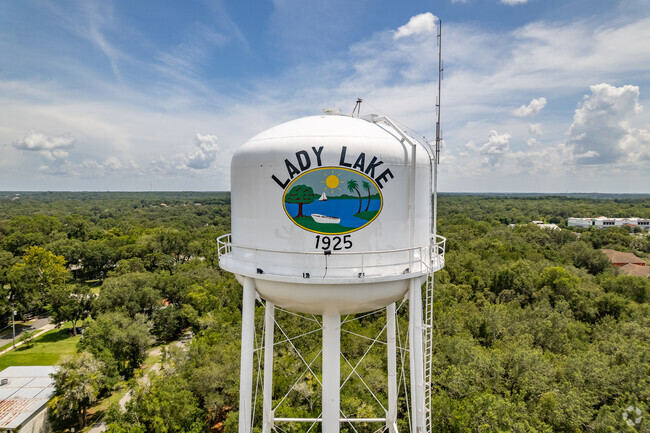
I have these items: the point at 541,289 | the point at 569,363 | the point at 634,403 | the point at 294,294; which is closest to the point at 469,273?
the point at 541,289

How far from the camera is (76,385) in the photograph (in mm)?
15680

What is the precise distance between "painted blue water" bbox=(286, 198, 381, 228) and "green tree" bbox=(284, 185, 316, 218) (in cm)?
6

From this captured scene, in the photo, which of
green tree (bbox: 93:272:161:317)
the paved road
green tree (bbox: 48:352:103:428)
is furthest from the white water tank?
the paved road

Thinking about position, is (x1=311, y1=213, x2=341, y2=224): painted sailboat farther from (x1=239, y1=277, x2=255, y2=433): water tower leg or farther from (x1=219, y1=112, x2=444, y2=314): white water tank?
(x1=239, y1=277, x2=255, y2=433): water tower leg

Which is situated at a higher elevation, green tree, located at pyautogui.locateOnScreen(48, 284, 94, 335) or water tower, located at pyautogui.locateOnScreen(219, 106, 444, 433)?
water tower, located at pyautogui.locateOnScreen(219, 106, 444, 433)

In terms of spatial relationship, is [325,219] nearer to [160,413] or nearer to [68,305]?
[160,413]

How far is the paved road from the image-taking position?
26188 mm

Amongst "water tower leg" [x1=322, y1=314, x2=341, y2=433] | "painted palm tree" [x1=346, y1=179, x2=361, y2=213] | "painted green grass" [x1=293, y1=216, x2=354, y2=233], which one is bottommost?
"water tower leg" [x1=322, y1=314, x2=341, y2=433]

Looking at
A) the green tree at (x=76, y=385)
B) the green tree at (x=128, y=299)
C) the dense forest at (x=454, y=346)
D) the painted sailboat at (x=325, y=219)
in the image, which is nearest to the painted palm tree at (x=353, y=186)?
the painted sailboat at (x=325, y=219)

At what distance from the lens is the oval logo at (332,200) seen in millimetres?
6598

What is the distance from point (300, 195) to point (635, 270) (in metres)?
39.5

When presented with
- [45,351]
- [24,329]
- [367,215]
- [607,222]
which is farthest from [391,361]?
[607,222]

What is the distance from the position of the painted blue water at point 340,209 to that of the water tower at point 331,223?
18mm

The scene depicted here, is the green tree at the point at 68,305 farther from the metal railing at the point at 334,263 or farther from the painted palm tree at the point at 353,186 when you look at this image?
the painted palm tree at the point at 353,186
